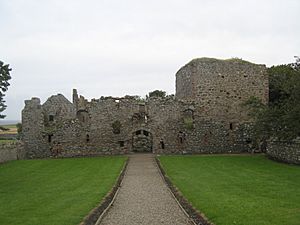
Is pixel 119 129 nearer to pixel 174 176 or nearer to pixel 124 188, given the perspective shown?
pixel 174 176

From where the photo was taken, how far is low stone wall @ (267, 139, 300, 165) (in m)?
23.2

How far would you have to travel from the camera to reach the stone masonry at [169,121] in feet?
109

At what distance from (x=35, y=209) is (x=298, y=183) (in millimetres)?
9313

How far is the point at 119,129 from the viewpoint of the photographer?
111ft

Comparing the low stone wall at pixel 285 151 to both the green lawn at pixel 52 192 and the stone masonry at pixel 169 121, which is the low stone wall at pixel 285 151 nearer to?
the stone masonry at pixel 169 121

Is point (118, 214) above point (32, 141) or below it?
below

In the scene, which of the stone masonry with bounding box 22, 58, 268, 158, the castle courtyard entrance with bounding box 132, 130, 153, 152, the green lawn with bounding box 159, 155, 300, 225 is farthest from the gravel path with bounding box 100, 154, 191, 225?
the castle courtyard entrance with bounding box 132, 130, 153, 152

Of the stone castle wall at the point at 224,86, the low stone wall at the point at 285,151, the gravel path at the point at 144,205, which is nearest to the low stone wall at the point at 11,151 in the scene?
the gravel path at the point at 144,205

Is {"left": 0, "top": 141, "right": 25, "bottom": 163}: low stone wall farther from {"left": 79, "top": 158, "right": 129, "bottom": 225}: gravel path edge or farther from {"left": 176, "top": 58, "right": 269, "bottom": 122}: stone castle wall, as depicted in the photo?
{"left": 79, "top": 158, "right": 129, "bottom": 225}: gravel path edge

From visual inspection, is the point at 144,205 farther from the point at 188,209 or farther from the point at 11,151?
the point at 11,151

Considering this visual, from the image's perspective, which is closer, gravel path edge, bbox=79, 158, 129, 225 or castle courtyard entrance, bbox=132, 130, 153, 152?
gravel path edge, bbox=79, 158, 129, 225

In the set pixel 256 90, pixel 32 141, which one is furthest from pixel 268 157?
pixel 32 141

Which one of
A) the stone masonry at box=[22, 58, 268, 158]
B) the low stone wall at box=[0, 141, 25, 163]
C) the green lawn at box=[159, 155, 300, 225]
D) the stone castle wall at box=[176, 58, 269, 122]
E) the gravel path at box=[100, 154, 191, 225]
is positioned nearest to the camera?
the green lawn at box=[159, 155, 300, 225]

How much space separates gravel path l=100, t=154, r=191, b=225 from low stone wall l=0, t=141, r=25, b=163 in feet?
37.3
